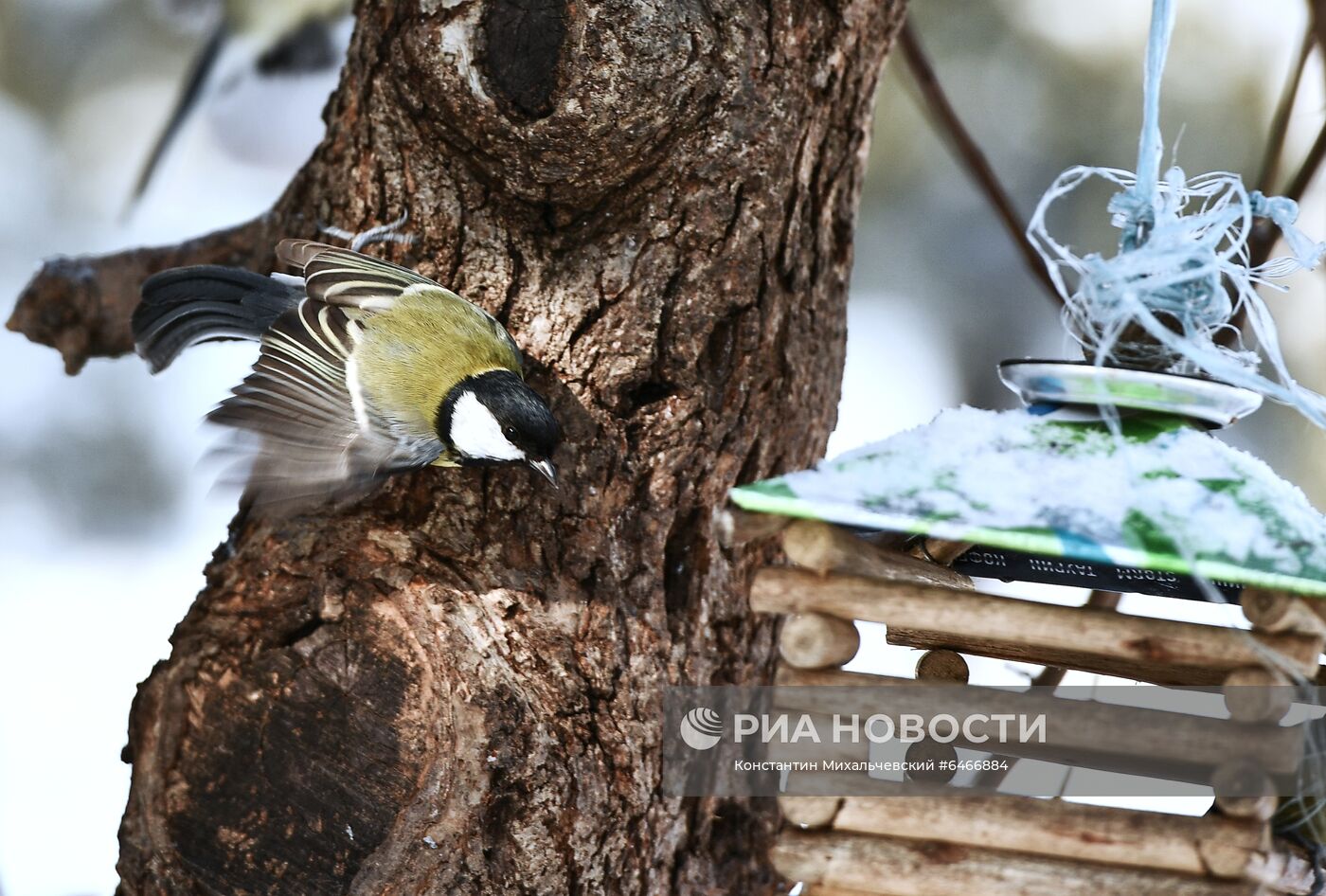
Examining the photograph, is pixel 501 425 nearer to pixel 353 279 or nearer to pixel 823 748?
pixel 353 279

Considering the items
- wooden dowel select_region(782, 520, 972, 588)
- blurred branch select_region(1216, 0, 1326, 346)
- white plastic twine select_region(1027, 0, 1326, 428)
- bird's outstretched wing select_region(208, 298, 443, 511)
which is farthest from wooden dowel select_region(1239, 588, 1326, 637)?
blurred branch select_region(1216, 0, 1326, 346)

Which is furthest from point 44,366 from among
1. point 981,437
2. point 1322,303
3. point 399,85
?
point 1322,303

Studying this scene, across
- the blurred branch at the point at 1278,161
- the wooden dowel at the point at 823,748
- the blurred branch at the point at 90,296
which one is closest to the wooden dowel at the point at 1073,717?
the wooden dowel at the point at 823,748

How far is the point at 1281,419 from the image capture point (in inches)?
101

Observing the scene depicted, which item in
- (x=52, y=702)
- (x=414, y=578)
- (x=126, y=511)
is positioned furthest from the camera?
(x=126, y=511)

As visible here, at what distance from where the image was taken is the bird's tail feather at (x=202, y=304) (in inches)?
54.1

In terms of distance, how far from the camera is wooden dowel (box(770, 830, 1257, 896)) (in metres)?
0.83

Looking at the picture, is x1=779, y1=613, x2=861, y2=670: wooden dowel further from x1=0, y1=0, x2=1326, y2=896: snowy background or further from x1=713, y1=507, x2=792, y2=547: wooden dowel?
x1=0, y1=0, x2=1326, y2=896: snowy background

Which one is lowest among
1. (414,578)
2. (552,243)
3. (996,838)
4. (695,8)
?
(996,838)

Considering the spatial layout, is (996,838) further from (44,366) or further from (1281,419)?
(44,366)

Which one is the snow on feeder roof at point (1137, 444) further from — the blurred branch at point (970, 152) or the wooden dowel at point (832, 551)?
the blurred branch at point (970, 152)

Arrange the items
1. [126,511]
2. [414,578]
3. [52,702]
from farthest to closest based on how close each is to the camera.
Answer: [126,511] → [52,702] → [414,578]

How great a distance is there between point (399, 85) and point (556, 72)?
0.69 feet

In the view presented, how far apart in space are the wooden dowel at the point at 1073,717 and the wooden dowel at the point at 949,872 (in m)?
0.07
